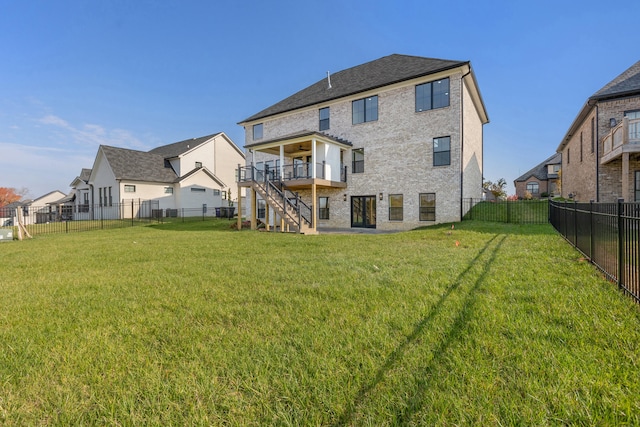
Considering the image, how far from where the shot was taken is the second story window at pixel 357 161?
18016mm

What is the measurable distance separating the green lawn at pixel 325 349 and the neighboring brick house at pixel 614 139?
11.6 meters

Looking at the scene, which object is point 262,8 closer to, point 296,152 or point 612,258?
point 296,152

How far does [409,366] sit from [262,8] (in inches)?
750

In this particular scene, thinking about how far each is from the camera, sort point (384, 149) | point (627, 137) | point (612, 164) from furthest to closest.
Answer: point (384, 149) → point (612, 164) → point (627, 137)

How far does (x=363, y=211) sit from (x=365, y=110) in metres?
6.58

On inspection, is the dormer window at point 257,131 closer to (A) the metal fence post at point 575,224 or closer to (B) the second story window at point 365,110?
(B) the second story window at point 365,110

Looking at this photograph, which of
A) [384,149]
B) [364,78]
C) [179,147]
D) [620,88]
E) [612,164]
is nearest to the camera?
[620,88]

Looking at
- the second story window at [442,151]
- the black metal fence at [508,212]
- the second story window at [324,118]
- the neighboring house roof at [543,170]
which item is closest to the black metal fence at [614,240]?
the second story window at [442,151]

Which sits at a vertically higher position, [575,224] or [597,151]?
[597,151]

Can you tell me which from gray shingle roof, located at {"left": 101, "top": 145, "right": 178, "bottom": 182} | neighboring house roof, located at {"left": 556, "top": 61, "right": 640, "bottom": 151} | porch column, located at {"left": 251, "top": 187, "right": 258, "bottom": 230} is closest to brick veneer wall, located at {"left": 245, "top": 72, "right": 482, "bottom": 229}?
porch column, located at {"left": 251, "top": 187, "right": 258, "bottom": 230}

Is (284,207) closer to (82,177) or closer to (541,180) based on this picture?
(82,177)

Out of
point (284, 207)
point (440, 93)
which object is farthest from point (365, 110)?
point (284, 207)

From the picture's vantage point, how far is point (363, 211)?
1795cm

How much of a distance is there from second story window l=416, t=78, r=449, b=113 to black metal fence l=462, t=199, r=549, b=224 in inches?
220
